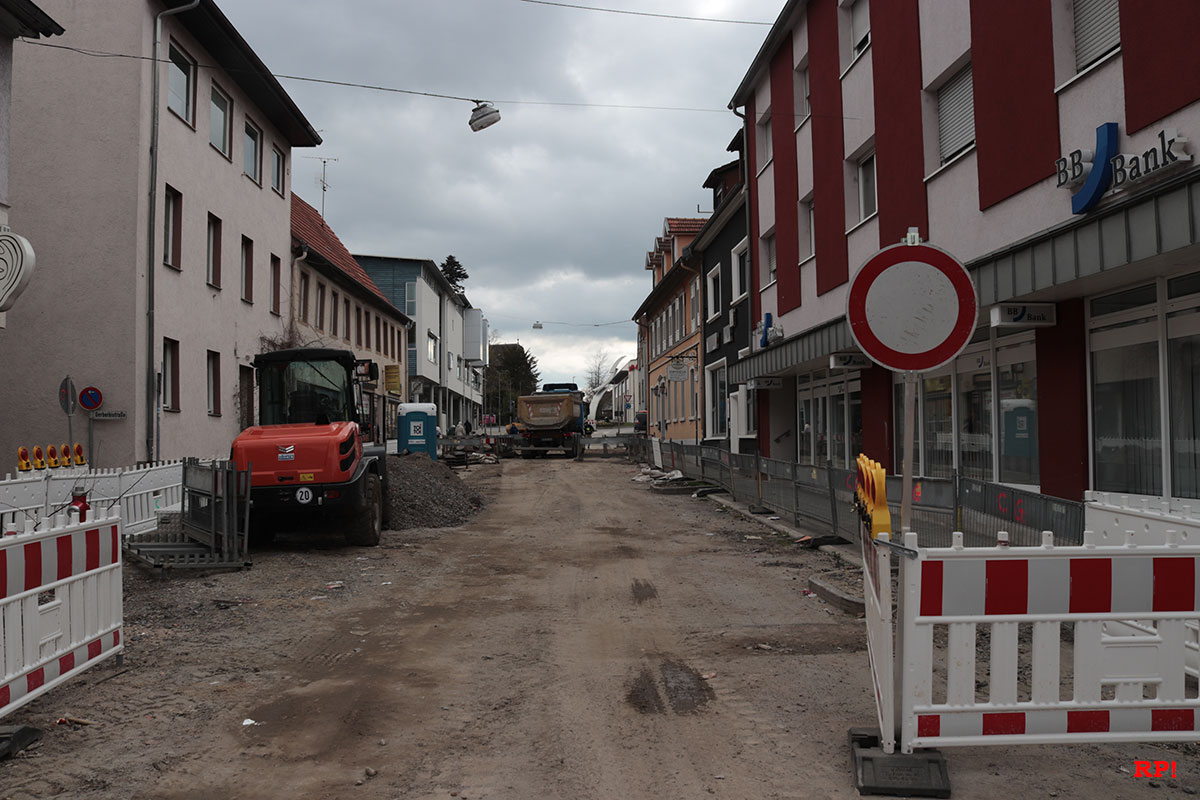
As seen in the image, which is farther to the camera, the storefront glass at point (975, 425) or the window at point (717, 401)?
the window at point (717, 401)

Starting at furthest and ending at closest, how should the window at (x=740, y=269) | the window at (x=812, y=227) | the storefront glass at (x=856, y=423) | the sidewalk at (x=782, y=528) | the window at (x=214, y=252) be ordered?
the window at (x=740, y=269) → the window at (x=214, y=252) → the window at (x=812, y=227) → the storefront glass at (x=856, y=423) → the sidewalk at (x=782, y=528)

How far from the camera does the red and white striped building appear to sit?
7828 millimetres

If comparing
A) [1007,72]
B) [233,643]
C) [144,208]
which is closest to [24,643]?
[233,643]

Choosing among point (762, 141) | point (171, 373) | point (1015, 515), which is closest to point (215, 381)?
point (171, 373)

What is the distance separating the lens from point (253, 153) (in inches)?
920

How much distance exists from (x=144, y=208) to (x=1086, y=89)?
1545cm

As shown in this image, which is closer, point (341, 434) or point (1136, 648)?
point (1136, 648)

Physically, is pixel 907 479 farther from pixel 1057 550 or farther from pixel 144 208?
pixel 144 208

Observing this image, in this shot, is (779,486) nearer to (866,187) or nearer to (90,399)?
(866,187)

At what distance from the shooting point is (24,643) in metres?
4.66

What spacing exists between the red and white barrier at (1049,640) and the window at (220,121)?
66.8 feet

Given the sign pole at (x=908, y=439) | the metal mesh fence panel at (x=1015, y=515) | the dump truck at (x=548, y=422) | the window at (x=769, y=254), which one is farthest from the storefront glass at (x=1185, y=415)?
the dump truck at (x=548, y=422)

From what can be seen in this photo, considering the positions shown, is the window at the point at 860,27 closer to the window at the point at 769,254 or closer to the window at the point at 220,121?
the window at the point at 769,254

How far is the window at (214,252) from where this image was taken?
67.6 ft
